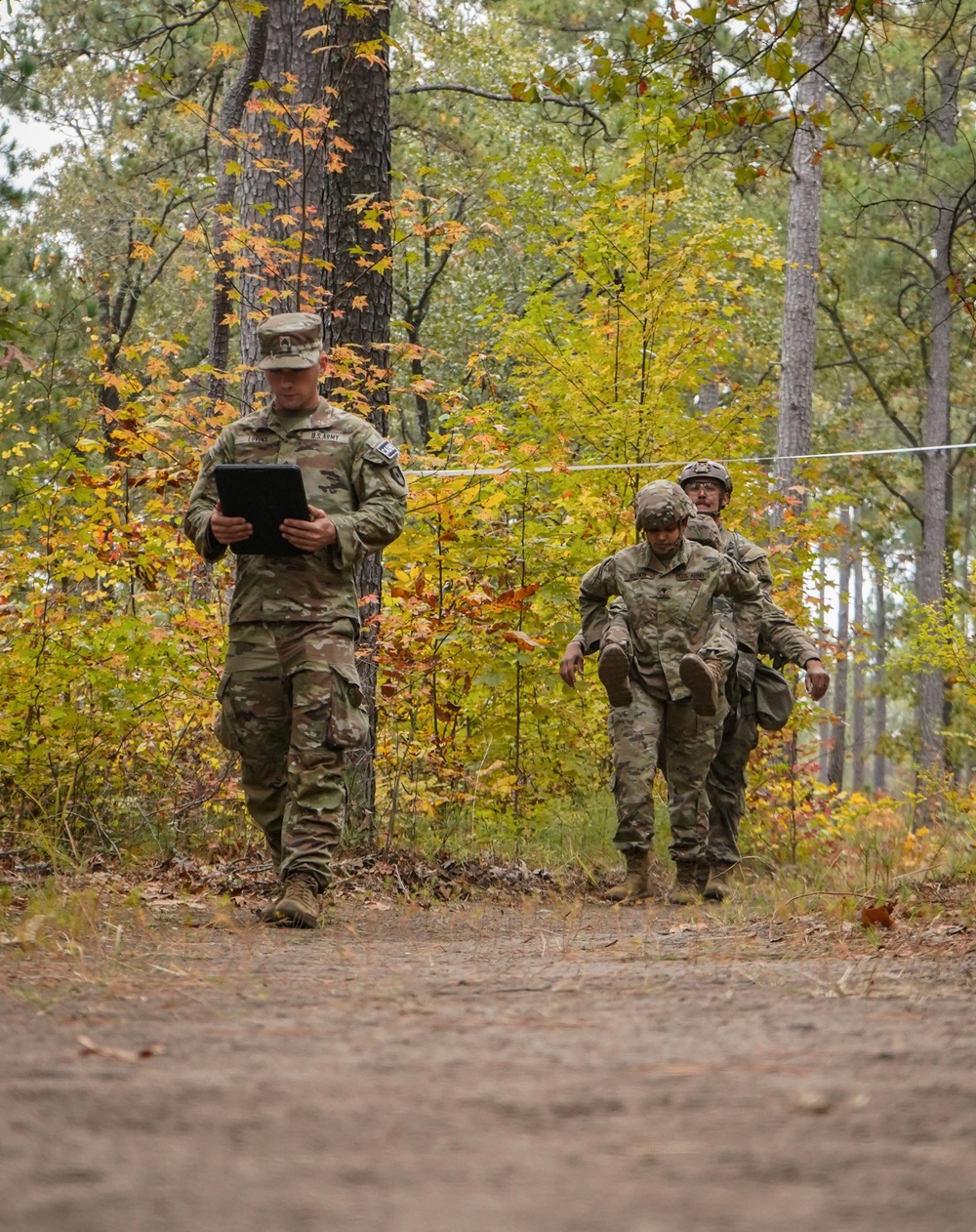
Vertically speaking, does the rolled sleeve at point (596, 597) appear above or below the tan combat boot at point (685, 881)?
above

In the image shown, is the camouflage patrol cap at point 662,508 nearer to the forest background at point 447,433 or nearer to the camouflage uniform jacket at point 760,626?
the camouflage uniform jacket at point 760,626

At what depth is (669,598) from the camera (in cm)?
728

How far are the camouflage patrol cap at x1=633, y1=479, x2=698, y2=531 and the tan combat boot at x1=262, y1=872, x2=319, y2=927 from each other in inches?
111

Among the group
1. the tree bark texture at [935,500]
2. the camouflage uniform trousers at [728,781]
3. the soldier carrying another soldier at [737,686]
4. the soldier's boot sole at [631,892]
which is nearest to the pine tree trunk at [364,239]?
the soldier's boot sole at [631,892]

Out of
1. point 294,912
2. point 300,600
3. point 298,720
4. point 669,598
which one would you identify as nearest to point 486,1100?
point 294,912

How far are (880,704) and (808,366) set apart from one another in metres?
41.2

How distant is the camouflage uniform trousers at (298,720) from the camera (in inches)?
208

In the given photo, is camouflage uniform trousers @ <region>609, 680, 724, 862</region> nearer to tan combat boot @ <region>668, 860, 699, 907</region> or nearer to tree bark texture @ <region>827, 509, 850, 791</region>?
tan combat boot @ <region>668, 860, 699, 907</region>

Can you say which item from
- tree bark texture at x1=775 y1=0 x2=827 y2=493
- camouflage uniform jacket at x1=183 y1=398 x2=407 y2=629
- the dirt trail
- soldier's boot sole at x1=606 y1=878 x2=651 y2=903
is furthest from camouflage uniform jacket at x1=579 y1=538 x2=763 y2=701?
tree bark texture at x1=775 y1=0 x2=827 y2=493

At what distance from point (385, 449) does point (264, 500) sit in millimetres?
586

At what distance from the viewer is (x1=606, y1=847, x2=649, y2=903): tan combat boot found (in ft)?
23.5

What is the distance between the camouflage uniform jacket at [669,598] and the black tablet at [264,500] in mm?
2495

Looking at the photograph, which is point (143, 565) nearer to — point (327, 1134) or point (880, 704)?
point (327, 1134)

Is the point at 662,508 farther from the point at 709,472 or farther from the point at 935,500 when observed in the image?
the point at 935,500
